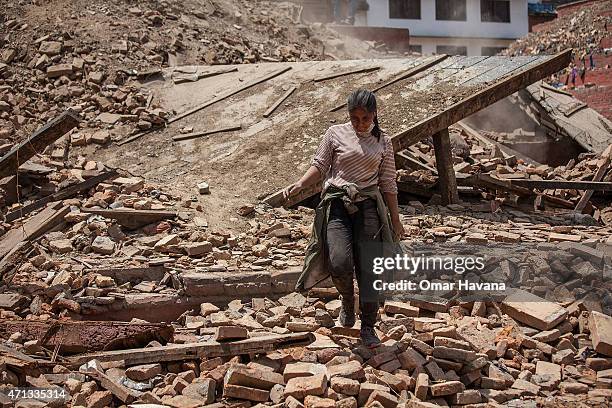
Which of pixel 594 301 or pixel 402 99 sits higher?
pixel 402 99

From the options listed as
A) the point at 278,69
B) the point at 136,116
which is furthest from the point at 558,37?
the point at 136,116

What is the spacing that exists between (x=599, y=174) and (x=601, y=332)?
5.33m

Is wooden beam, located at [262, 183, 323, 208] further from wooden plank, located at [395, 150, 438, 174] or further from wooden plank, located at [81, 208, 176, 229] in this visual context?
→ wooden plank, located at [395, 150, 438, 174]

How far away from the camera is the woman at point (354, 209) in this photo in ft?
12.9

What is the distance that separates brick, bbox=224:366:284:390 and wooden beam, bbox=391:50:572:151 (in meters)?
4.53

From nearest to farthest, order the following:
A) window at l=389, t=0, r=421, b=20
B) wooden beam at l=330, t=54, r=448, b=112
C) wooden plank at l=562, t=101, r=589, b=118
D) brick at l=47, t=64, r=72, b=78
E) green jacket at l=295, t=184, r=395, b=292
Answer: green jacket at l=295, t=184, r=395, b=292 → wooden beam at l=330, t=54, r=448, b=112 → brick at l=47, t=64, r=72, b=78 → wooden plank at l=562, t=101, r=589, b=118 → window at l=389, t=0, r=421, b=20

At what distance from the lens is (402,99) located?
8617mm

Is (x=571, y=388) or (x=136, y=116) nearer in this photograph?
(x=571, y=388)

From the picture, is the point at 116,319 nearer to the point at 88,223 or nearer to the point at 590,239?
the point at 88,223

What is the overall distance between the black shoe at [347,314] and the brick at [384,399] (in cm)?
83

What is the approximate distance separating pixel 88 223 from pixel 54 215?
39 centimetres

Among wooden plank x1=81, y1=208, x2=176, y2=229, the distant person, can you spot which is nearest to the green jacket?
wooden plank x1=81, y1=208, x2=176, y2=229

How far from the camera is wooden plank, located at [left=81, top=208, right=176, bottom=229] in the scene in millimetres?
6422

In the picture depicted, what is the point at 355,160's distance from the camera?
156 inches
